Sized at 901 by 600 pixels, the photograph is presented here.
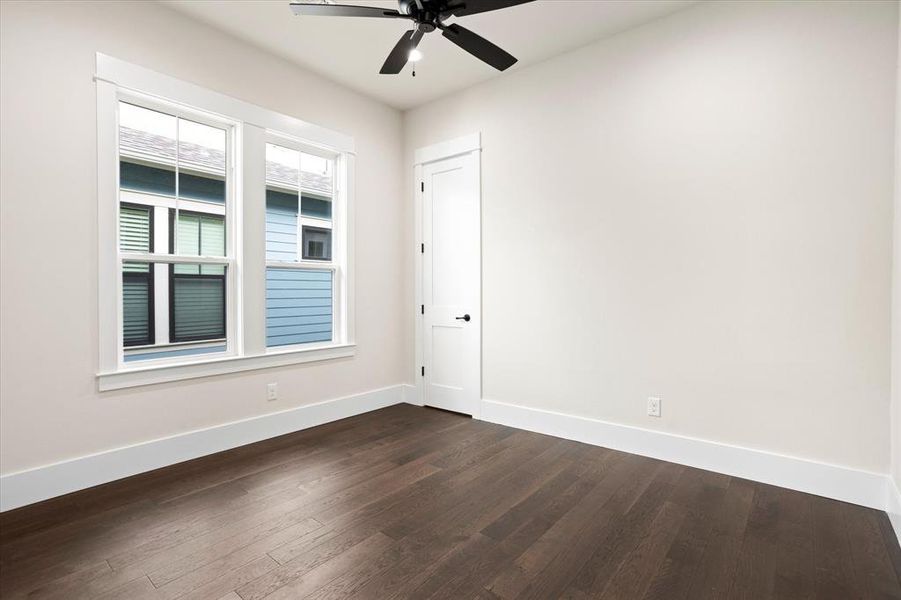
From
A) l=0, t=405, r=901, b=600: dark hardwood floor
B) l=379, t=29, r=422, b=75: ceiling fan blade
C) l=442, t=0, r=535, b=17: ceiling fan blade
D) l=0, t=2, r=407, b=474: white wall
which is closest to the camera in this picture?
l=0, t=405, r=901, b=600: dark hardwood floor

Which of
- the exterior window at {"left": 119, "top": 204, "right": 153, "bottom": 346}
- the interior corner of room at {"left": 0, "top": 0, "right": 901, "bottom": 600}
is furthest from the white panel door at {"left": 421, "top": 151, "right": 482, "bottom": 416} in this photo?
the exterior window at {"left": 119, "top": 204, "right": 153, "bottom": 346}

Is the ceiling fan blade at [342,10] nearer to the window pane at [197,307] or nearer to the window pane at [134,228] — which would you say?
the window pane at [134,228]

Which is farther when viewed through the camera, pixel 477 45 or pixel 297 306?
pixel 297 306

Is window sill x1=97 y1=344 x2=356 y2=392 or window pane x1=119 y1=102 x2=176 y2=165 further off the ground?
window pane x1=119 y1=102 x2=176 y2=165

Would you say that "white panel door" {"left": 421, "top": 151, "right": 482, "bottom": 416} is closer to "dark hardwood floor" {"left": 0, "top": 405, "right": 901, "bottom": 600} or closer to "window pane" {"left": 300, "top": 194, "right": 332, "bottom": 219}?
"window pane" {"left": 300, "top": 194, "right": 332, "bottom": 219}

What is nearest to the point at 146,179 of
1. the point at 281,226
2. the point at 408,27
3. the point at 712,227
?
the point at 281,226

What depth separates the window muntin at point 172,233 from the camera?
2.95 meters

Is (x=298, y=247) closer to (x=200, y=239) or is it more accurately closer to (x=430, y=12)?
(x=200, y=239)

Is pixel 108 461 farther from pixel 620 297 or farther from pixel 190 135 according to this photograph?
pixel 620 297

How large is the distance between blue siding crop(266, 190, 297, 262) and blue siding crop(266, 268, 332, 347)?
15 centimetres

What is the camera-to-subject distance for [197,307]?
3.30 m

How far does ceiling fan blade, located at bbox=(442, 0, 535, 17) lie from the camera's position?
1.97 m

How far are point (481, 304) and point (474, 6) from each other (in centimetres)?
255

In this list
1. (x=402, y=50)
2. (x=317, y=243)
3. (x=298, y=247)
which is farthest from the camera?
(x=317, y=243)
